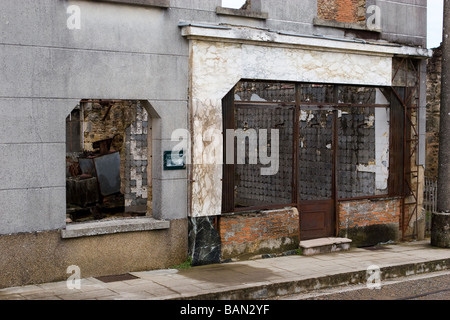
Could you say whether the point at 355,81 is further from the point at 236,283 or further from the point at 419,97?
the point at 236,283

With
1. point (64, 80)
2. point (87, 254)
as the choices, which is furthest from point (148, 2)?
point (87, 254)

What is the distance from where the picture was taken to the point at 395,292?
9.97 meters

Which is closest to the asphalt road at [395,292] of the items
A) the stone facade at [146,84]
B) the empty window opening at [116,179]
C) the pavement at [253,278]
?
the pavement at [253,278]

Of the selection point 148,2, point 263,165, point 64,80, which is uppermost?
point 148,2

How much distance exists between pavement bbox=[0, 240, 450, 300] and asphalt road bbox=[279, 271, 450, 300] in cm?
24

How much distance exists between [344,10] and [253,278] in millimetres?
8049

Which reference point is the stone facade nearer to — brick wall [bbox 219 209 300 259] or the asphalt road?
brick wall [bbox 219 209 300 259]

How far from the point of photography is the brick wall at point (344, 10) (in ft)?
45.2

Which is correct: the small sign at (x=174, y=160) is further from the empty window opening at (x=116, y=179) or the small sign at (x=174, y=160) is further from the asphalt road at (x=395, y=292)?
the asphalt road at (x=395, y=292)

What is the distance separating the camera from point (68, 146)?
2177 centimetres

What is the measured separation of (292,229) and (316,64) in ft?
10.4

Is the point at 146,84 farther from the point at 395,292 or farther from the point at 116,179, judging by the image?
the point at 395,292

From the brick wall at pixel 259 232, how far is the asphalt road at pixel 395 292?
2.00 metres
